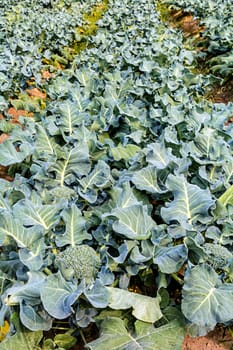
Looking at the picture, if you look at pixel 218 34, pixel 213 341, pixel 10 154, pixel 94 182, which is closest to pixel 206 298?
pixel 213 341

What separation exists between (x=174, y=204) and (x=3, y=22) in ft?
19.3

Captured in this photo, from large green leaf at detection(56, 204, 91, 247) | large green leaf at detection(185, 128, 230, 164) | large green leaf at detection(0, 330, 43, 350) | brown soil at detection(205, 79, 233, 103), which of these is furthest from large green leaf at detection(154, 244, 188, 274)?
brown soil at detection(205, 79, 233, 103)

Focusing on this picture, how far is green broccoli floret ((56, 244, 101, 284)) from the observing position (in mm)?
2107

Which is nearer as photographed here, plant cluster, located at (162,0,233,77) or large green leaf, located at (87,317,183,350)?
large green leaf, located at (87,317,183,350)

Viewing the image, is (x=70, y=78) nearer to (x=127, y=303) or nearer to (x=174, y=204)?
(x=174, y=204)

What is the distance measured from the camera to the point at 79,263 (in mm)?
2133

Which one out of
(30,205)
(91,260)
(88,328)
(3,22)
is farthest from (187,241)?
(3,22)

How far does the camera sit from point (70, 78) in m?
5.16

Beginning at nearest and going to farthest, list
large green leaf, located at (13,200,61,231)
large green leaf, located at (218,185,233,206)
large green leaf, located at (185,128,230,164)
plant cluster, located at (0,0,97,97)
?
large green leaf, located at (13,200,61,231)
large green leaf, located at (218,185,233,206)
large green leaf, located at (185,128,230,164)
plant cluster, located at (0,0,97,97)

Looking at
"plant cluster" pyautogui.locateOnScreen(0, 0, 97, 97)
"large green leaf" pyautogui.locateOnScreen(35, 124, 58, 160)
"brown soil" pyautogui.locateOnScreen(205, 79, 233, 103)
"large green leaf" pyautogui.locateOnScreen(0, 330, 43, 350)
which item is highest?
"large green leaf" pyautogui.locateOnScreen(35, 124, 58, 160)

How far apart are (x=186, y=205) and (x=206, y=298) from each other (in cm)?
62

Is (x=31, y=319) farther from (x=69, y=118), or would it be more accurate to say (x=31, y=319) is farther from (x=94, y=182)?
(x=69, y=118)

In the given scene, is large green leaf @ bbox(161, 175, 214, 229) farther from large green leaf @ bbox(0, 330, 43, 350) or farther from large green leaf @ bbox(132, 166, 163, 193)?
large green leaf @ bbox(0, 330, 43, 350)

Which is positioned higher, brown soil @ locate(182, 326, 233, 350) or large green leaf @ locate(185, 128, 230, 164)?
large green leaf @ locate(185, 128, 230, 164)
